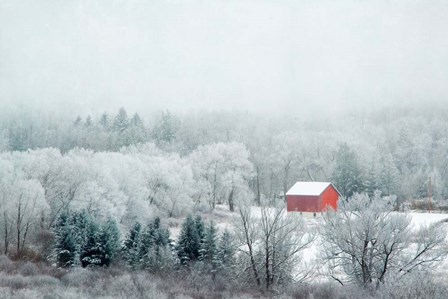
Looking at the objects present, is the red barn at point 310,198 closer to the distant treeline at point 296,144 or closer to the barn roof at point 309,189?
the barn roof at point 309,189

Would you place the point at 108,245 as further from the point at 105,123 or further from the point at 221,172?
the point at 105,123

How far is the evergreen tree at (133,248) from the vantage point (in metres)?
30.6

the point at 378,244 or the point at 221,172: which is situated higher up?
the point at 221,172

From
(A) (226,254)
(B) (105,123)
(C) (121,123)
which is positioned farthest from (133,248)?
(B) (105,123)

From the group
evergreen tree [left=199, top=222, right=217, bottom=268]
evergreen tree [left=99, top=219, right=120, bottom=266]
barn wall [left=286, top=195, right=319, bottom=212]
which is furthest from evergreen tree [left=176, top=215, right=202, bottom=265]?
barn wall [left=286, top=195, right=319, bottom=212]

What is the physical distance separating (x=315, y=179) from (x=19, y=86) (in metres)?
141

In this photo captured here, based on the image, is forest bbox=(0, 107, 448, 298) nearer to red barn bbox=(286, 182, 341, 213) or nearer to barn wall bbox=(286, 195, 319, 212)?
barn wall bbox=(286, 195, 319, 212)

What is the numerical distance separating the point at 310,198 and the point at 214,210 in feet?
41.8

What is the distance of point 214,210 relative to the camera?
6531 centimetres

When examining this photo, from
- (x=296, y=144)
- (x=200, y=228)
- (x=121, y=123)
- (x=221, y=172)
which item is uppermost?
(x=121, y=123)

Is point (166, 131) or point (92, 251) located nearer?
point (92, 251)

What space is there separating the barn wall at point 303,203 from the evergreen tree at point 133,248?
3453 centimetres

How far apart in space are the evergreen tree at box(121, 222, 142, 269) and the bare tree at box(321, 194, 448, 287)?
11547mm

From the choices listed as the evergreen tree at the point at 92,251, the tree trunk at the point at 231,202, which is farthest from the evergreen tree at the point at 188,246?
the tree trunk at the point at 231,202
